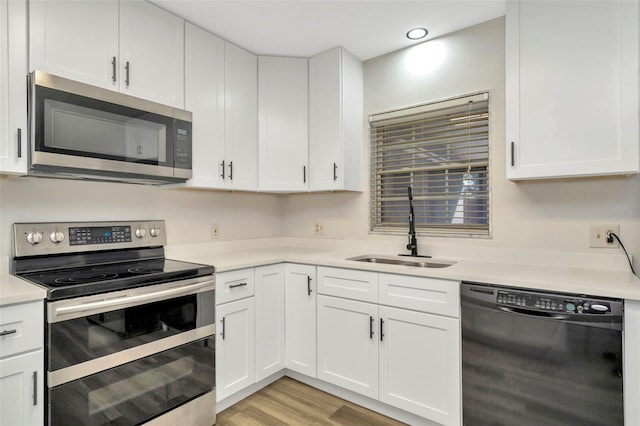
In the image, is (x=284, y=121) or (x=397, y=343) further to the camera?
(x=284, y=121)

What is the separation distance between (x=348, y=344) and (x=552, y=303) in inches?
44.9

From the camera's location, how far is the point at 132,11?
193cm

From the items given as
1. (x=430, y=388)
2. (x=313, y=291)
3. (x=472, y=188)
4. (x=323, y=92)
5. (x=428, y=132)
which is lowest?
(x=430, y=388)

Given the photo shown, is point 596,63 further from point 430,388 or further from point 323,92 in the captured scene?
point 430,388

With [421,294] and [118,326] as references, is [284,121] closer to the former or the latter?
[421,294]

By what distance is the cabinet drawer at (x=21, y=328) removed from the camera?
1262 millimetres

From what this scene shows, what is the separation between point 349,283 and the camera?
2.14m

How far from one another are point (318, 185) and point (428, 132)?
2.96ft

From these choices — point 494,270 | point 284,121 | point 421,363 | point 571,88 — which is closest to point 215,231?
point 284,121

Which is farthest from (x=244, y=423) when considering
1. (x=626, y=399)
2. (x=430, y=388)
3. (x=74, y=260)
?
(x=626, y=399)

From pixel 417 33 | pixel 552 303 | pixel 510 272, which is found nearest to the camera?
pixel 552 303

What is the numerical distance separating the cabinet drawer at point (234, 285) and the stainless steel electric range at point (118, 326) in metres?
0.07

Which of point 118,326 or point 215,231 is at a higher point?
point 215,231

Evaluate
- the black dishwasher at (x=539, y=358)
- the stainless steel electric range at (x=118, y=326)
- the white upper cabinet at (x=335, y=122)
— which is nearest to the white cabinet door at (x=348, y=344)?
the black dishwasher at (x=539, y=358)
